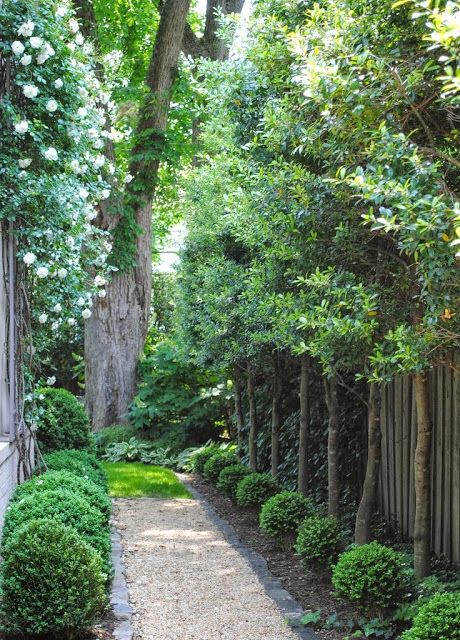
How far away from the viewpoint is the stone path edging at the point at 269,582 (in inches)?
205

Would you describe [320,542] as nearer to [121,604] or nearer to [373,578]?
[373,578]

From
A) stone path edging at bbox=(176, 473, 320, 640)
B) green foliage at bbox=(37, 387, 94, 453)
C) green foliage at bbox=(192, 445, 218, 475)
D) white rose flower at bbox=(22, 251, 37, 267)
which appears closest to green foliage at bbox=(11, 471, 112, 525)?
stone path edging at bbox=(176, 473, 320, 640)

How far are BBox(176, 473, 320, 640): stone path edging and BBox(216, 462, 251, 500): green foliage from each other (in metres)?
0.35

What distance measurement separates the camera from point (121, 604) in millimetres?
5617

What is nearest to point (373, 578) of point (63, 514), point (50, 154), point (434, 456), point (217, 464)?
point (434, 456)

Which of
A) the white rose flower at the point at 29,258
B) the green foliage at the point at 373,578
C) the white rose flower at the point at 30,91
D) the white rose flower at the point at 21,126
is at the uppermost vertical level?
the white rose flower at the point at 30,91

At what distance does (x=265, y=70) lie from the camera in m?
5.57

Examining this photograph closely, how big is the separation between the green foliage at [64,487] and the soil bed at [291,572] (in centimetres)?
161

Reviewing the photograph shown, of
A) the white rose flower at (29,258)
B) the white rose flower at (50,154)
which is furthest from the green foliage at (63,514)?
the white rose flower at (50,154)

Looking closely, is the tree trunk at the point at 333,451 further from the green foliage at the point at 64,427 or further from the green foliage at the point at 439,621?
the green foliage at the point at 64,427

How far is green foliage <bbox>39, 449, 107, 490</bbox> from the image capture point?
7.34 m

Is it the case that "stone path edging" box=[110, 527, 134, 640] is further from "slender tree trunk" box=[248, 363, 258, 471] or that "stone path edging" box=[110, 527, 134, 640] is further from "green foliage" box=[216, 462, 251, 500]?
"slender tree trunk" box=[248, 363, 258, 471]

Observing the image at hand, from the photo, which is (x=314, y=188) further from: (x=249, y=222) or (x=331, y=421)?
(x=331, y=421)

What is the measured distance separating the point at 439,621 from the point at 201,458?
8466 millimetres
